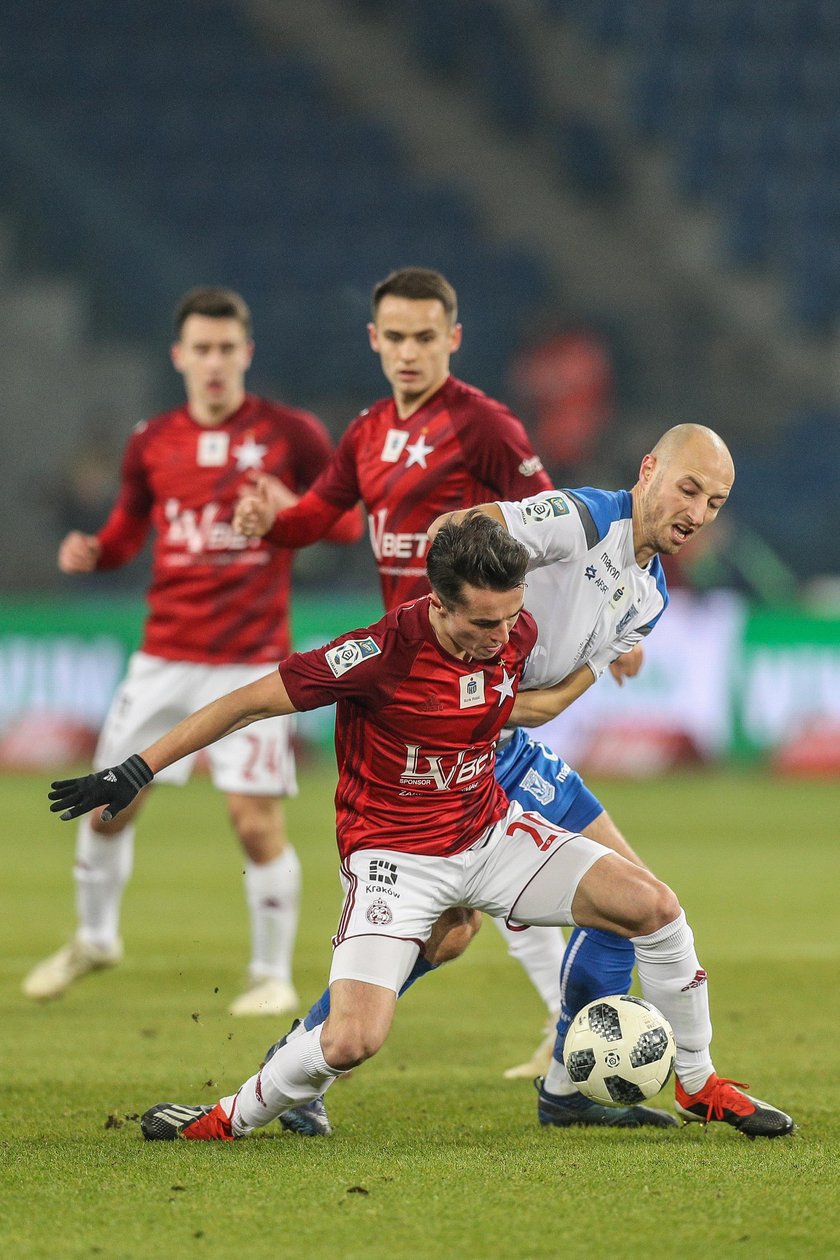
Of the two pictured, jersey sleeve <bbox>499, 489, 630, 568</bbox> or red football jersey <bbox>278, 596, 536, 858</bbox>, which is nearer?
red football jersey <bbox>278, 596, 536, 858</bbox>

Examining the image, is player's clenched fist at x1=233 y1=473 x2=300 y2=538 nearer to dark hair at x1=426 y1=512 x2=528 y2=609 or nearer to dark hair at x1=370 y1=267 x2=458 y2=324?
dark hair at x1=370 y1=267 x2=458 y2=324

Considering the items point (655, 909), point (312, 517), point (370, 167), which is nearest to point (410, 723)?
point (655, 909)

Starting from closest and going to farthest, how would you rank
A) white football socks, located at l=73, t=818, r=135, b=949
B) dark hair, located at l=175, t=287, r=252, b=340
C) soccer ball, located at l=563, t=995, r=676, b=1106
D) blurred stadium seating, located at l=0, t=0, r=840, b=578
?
soccer ball, located at l=563, t=995, r=676, b=1106, white football socks, located at l=73, t=818, r=135, b=949, dark hair, located at l=175, t=287, r=252, b=340, blurred stadium seating, located at l=0, t=0, r=840, b=578

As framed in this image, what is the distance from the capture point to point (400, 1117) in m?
5.14

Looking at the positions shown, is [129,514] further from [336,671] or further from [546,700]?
[336,671]

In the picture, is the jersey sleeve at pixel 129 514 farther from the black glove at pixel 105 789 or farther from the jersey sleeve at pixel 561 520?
the black glove at pixel 105 789

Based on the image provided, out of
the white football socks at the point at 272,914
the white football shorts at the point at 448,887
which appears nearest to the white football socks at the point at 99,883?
the white football socks at the point at 272,914

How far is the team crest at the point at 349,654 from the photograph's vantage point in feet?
15.0

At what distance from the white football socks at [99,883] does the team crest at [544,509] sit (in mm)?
2711

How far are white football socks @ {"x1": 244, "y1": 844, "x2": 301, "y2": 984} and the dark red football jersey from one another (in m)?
1.40

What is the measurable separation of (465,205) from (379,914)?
1854cm

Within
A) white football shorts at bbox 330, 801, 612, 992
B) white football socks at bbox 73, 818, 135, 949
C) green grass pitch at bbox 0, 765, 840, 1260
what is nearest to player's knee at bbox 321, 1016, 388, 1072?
white football shorts at bbox 330, 801, 612, 992

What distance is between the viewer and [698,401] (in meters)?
19.8

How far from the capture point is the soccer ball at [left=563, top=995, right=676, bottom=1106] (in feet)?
15.6
